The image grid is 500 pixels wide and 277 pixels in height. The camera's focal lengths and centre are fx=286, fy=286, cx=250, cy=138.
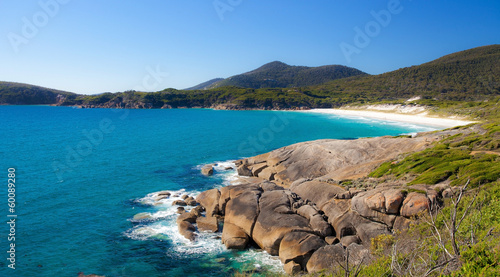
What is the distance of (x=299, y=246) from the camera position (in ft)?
66.1

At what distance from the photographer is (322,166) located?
124 feet

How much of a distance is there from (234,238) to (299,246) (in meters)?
5.57

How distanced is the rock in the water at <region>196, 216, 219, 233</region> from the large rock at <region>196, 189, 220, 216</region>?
1351mm

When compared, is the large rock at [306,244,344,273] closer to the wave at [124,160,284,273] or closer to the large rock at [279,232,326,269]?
the large rock at [279,232,326,269]

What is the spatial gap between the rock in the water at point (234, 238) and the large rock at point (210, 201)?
15.0ft

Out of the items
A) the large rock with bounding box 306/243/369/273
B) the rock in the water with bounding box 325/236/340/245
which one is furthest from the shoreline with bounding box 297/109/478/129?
the large rock with bounding box 306/243/369/273

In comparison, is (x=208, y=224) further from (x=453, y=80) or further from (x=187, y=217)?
(x=453, y=80)

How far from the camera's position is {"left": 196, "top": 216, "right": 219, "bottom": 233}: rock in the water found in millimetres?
26081

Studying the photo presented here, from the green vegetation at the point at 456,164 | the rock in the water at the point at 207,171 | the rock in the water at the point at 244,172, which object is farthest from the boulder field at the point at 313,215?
the rock in the water at the point at 244,172

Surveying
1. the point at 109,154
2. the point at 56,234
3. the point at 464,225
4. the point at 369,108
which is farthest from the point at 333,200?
the point at 369,108

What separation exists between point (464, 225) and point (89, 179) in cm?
4087

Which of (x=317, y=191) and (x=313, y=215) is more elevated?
(x=317, y=191)

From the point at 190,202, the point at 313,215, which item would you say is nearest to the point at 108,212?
the point at 190,202

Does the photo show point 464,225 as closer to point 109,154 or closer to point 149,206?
point 149,206
